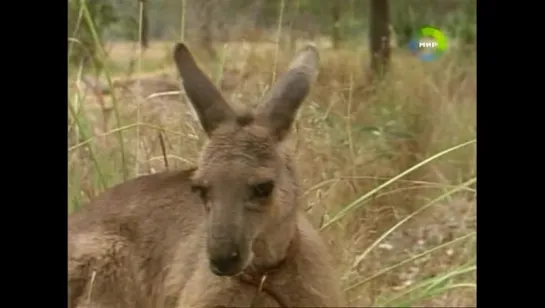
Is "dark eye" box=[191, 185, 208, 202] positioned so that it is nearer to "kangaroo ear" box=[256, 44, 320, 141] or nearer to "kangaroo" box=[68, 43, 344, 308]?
"kangaroo" box=[68, 43, 344, 308]

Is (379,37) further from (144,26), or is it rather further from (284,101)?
(144,26)

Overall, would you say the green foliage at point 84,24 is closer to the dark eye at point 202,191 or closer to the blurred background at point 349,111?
the blurred background at point 349,111

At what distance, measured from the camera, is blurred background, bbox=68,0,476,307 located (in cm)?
136

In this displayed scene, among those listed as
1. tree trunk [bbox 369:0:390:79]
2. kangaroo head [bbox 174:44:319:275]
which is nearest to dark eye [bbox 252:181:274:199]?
kangaroo head [bbox 174:44:319:275]

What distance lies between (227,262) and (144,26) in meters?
0.44

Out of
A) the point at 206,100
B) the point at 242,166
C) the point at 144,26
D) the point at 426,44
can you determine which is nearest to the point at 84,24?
the point at 144,26

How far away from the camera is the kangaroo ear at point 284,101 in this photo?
1.22 metres

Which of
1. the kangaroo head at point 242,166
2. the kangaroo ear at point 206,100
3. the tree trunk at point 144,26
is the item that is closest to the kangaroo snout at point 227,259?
the kangaroo head at point 242,166

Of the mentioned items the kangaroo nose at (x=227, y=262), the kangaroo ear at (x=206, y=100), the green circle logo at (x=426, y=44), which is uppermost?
the green circle logo at (x=426, y=44)

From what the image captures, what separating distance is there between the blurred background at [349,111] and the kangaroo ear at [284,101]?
0.31 ft

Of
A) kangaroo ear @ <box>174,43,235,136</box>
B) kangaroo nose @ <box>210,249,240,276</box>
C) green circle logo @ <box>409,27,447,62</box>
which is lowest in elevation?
kangaroo nose @ <box>210,249,240,276</box>

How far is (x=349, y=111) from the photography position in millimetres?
1399

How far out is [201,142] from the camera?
4.11 feet
